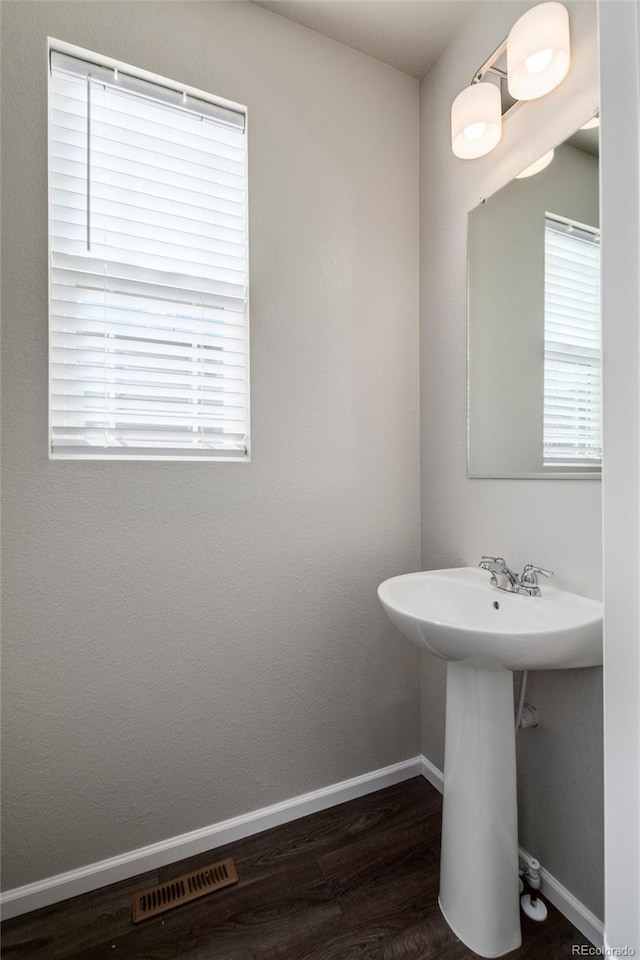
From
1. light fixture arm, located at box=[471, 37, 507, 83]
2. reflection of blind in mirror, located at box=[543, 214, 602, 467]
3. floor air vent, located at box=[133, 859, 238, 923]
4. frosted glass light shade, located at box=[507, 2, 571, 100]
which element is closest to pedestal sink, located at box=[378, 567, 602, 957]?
reflection of blind in mirror, located at box=[543, 214, 602, 467]

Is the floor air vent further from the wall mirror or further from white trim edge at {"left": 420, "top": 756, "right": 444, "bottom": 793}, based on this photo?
the wall mirror

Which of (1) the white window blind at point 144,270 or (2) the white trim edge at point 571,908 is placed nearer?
(2) the white trim edge at point 571,908

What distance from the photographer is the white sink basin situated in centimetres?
91

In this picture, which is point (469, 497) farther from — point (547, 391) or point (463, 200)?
point (463, 200)

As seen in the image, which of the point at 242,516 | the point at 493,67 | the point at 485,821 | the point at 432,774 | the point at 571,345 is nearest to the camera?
the point at 485,821

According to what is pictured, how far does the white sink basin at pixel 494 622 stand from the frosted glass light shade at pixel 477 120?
132 centimetres

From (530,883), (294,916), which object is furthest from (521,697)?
(294,916)

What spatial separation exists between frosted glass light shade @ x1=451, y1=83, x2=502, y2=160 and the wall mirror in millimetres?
154

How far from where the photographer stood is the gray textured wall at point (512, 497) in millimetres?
1097

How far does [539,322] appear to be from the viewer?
1.25m

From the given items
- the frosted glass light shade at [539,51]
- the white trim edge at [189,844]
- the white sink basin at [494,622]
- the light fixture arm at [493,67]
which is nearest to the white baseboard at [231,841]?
the white trim edge at [189,844]

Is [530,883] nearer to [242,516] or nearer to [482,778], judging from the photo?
[482,778]

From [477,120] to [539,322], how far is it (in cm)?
64

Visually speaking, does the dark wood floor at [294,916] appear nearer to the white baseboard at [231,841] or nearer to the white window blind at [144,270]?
the white baseboard at [231,841]
